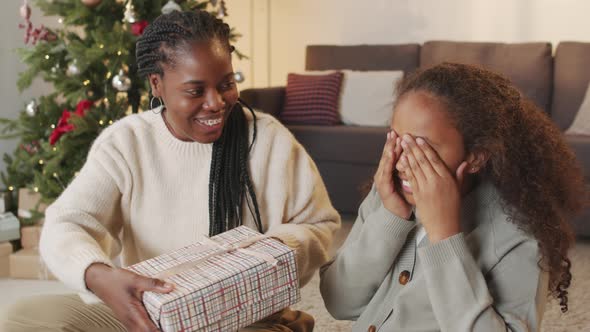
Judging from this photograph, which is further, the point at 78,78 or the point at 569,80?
the point at 569,80

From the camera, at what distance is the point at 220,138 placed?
132cm

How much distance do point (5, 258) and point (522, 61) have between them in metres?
2.76

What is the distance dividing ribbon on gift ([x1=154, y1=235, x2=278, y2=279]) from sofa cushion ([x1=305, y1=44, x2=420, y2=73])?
9.98 feet

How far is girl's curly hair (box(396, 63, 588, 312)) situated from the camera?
100 cm

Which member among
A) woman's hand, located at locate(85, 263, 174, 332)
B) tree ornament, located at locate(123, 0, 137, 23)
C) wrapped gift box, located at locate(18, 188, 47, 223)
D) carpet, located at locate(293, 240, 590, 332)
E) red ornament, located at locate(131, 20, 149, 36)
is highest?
tree ornament, located at locate(123, 0, 137, 23)

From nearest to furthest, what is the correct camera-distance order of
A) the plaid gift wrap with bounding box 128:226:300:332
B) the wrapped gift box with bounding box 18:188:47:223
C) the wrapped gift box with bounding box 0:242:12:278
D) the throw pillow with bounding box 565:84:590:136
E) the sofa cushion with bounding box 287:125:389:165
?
the plaid gift wrap with bounding box 128:226:300:332, the wrapped gift box with bounding box 0:242:12:278, the wrapped gift box with bounding box 18:188:47:223, the throw pillow with bounding box 565:84:590:136, the sofa cushion with bounding box 287:125:389:165

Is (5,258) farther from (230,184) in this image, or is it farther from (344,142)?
(230,184)

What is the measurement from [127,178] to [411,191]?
56cm

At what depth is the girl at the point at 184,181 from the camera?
3.98 ft

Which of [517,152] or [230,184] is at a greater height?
[517,152]

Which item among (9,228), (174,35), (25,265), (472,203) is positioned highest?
(174,35)

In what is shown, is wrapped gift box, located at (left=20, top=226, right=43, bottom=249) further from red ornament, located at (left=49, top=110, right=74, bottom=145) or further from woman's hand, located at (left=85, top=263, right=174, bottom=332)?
woman's hand, located at (left=85, top=263, right=174, bottom=332)

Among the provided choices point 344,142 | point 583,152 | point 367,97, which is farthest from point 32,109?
point 583,152

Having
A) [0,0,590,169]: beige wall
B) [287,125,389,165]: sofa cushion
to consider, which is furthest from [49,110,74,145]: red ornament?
[287,125,389,165]: sofa cushion
